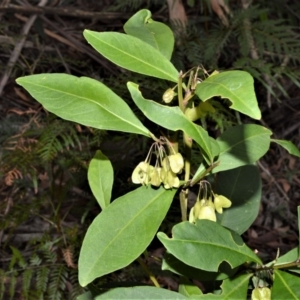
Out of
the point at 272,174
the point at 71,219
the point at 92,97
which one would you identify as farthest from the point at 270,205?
the point at 92,97

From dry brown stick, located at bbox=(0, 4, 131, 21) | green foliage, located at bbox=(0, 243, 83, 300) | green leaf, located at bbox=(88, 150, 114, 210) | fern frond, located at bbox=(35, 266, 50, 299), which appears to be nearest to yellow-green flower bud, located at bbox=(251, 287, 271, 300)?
green leaf, located at bbox=(88, 150, 114, 210)

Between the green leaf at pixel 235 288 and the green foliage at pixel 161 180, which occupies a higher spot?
the green foliage at pixel 161 180

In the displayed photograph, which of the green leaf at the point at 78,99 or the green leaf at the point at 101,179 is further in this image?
the green leaf at the point at 101,179

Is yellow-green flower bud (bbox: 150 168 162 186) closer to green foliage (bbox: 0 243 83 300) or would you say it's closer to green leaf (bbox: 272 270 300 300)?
green leaf (bbox: 272 270 300 300)

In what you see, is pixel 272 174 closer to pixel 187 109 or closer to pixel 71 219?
pixel 71 219

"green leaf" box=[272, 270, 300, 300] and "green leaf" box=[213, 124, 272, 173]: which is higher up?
"green leaf" box=[213, 124, 272, 173]

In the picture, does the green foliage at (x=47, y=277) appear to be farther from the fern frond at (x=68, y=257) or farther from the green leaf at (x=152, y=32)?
the green leaf at (x=152, y=32)


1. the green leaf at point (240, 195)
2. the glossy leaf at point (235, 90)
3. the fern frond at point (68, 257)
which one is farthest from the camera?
the fern frond at point (68, 257)

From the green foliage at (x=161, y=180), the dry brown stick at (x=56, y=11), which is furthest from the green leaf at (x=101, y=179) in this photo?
the dry brown stick at (x=56, y=11)
